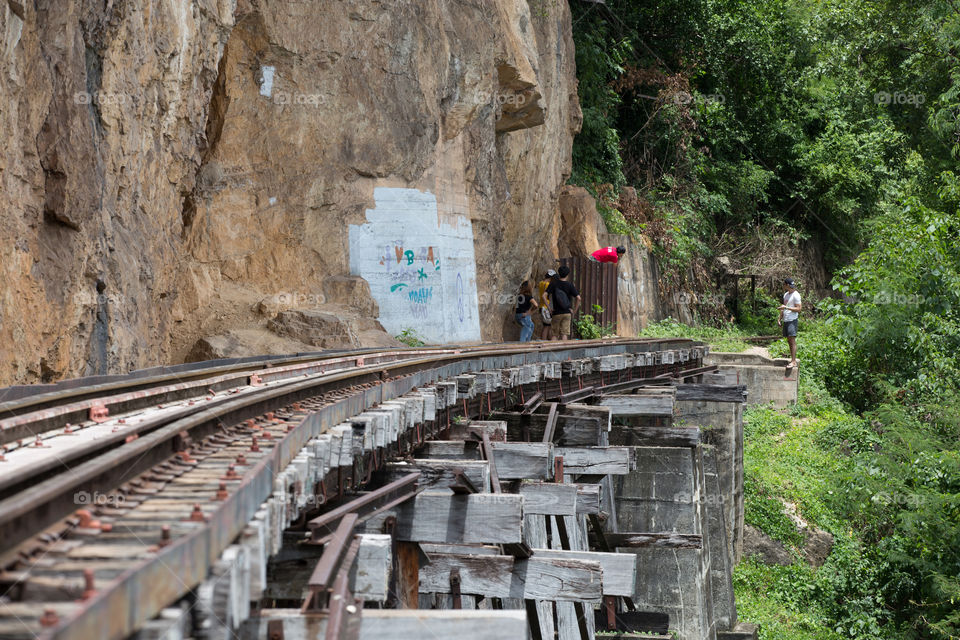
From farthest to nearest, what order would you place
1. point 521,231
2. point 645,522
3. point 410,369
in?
point 521,231 → point 645,522 → point 410,369

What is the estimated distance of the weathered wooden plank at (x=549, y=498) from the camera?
21.1 feet

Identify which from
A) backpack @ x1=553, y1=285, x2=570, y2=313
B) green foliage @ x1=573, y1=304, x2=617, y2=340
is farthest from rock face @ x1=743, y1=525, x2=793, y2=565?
green foliage @ x1=573, y1=304, x2=617, y2=340

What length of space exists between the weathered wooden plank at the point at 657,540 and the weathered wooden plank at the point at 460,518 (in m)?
4.06

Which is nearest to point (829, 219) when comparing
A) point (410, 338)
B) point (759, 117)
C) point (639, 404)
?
point (759, 117)

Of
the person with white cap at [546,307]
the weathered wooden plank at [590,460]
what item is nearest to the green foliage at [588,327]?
the person with white cap at [546,307]

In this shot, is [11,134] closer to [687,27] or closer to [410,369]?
[410,369]

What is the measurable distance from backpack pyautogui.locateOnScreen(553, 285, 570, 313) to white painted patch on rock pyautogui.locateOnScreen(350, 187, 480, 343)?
1.59 m

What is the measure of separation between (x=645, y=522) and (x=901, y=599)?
6.77 m

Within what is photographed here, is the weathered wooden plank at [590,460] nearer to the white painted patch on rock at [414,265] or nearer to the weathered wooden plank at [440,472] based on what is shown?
the weathered wooden plank at [440,472]

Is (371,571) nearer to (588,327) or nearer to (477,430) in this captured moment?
(477,430)

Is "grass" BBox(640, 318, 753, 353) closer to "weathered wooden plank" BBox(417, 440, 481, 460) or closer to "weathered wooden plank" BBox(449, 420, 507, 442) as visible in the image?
"weathered wooden plank" BBox(449, 420, 507, 442)

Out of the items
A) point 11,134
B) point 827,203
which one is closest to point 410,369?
point 11,134

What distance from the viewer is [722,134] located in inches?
1214

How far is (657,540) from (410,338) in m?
6.66
